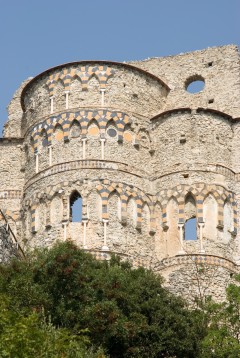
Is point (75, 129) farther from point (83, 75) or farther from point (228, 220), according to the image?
point (228, 220)

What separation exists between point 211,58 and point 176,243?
7.28 metres

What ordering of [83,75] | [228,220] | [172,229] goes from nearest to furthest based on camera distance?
[172,229], [228,220], [83,75]

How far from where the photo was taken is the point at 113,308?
28.6 metres

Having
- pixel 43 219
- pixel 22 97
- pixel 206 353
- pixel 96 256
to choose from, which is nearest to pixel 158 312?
pixel 206 353

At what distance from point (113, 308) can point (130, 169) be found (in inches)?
307

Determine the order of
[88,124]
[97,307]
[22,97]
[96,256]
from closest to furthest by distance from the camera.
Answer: [97,307], [96,256], [88,124], [22,97]

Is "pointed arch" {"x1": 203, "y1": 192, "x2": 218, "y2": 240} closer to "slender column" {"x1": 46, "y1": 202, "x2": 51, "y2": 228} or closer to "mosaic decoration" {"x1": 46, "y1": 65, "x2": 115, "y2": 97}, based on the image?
"slender column" {"x1": 46, "y1": 202, "x2": 51, "y2": 228}

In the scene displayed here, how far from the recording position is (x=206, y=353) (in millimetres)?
28672

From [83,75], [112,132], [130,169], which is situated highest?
[83,75]

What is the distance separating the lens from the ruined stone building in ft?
113

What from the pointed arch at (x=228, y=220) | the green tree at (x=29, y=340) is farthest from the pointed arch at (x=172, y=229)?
the green tree at (x=29, y=340)

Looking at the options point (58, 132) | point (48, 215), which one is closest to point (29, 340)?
point (48, 215)

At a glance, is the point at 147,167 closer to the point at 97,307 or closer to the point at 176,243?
the point at 176,243

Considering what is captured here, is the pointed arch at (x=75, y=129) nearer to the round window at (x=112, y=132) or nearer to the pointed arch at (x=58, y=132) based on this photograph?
the pointed arch at (x=58, y=132)
